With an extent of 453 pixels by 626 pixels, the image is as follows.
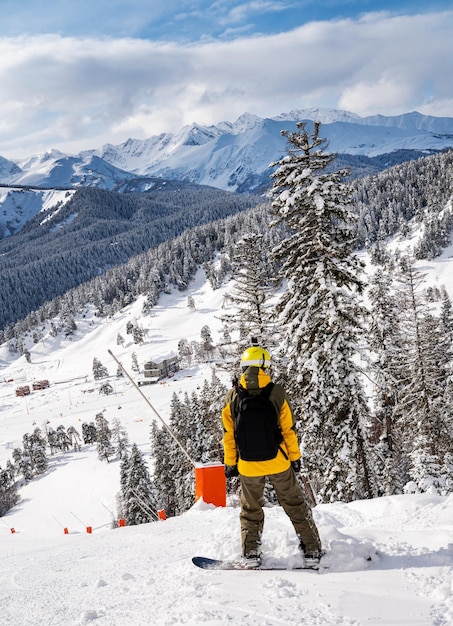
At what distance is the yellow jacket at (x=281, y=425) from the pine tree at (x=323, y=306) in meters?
8.33

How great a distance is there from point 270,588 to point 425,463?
16129 mm

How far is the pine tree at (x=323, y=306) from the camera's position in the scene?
13461 millimetres

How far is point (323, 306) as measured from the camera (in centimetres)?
1361

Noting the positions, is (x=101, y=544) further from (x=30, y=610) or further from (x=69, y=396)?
(x=69, y=396)

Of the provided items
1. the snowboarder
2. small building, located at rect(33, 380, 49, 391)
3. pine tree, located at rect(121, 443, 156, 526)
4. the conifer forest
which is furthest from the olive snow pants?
small building, located at rect(33, 380, 49, 391)

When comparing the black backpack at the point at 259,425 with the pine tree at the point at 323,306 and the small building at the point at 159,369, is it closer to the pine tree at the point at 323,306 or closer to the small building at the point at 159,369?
the pine tree at the point at 323,306

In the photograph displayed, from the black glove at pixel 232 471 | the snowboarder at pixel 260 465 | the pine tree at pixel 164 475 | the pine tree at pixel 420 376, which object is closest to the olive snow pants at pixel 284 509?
the snowboarder at pixel 260 465

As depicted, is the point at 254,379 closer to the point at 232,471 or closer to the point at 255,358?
the point at 255,358

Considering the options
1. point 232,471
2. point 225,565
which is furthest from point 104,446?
point 232,471

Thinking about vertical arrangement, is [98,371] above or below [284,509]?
below

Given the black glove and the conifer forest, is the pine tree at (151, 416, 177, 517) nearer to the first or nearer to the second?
the conifer forest

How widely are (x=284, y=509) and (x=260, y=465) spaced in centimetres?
55

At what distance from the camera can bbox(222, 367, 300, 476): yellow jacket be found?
16.3 feet

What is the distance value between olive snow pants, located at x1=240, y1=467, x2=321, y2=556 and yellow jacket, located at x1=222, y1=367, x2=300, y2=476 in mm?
100
